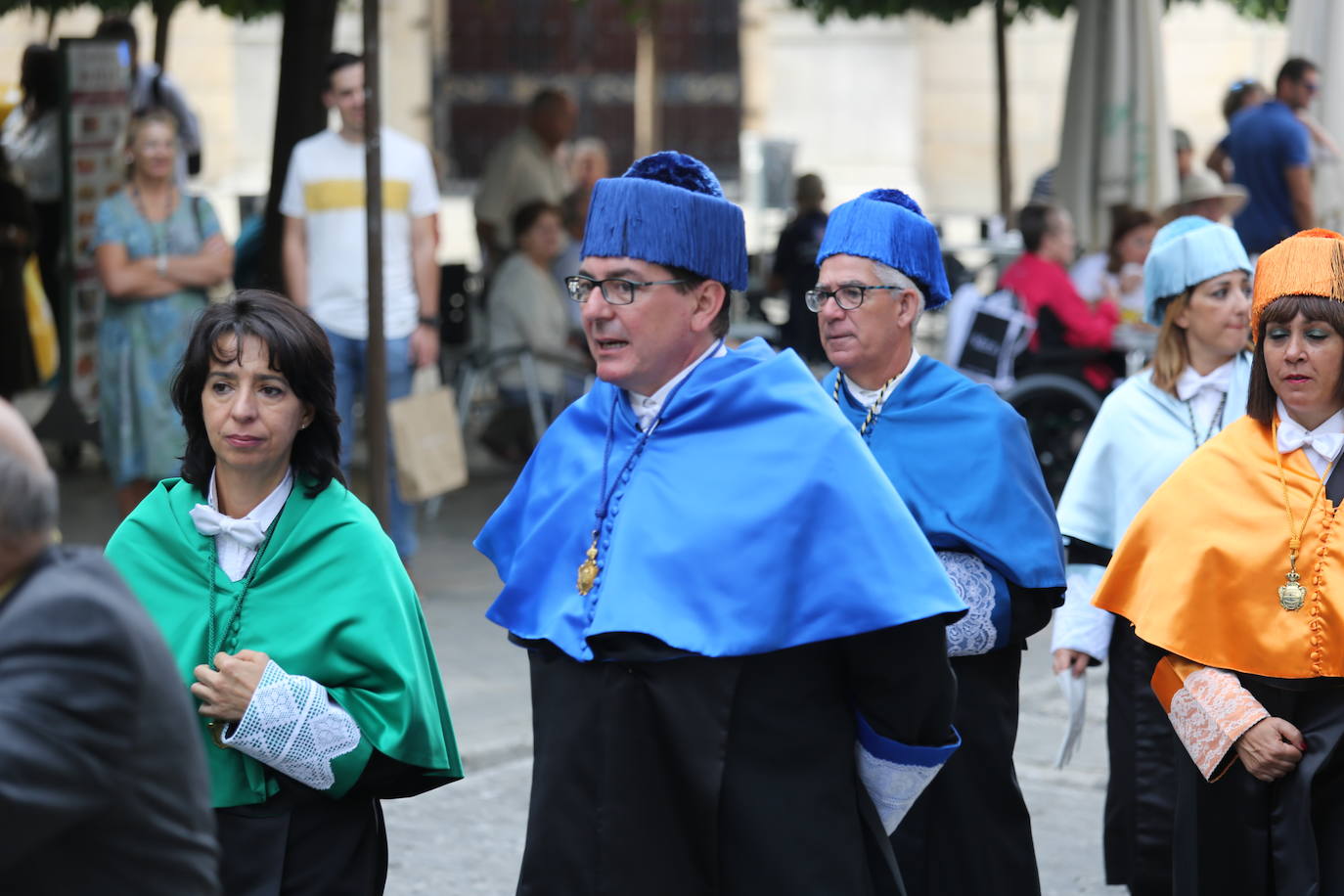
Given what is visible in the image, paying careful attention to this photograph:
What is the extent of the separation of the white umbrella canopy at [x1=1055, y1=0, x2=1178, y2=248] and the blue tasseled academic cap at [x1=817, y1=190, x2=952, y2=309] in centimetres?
653

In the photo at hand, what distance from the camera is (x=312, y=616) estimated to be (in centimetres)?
346

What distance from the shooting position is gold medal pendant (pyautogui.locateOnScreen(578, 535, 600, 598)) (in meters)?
3.33

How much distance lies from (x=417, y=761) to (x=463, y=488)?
7879 millimetres

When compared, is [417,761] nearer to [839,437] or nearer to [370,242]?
[839,437]

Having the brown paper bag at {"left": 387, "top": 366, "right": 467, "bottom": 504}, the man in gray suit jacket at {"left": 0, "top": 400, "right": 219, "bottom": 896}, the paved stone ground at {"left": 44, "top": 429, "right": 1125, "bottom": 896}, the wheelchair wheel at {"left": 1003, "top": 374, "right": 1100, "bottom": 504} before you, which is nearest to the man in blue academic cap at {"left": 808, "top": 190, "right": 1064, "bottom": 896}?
the paved stone ground at {"left": 44, "top": 429, "right": 1125, "bottom": 896}

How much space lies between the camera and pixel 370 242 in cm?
798

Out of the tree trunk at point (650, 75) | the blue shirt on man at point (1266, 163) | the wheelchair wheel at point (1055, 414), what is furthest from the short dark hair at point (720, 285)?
the tree trunk at point (650, 75)

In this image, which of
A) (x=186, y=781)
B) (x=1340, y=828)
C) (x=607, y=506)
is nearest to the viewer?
(x=186, y=781)

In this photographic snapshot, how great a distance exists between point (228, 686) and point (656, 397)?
846 mm

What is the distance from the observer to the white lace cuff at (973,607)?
4125 mm

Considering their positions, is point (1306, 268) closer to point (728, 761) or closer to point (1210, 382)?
point (1210, 382)

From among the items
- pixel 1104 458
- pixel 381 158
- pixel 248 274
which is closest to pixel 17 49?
pixel 248 274

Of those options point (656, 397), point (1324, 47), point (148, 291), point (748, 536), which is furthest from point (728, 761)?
point (1324, 47)

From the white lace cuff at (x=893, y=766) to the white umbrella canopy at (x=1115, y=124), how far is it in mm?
7752
